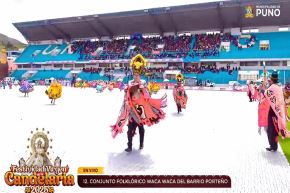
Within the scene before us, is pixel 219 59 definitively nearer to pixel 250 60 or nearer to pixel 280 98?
pixel 250 60

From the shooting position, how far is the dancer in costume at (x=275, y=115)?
784 cm

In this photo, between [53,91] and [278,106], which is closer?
[278,106]

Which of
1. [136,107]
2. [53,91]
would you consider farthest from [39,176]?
[53,91]

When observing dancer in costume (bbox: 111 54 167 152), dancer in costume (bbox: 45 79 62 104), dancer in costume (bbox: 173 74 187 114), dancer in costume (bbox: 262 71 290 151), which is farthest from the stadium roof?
dancer in costume (bbox: 111 54 167 152)

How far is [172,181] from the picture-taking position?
4664mm

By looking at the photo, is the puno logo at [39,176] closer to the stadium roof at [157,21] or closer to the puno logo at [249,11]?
the stadium roof at [157,21]

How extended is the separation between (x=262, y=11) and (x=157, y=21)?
1508 cm

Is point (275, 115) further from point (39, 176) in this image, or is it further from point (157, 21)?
point (157, 21)

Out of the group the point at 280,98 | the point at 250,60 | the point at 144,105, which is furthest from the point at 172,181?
the point at 250,60

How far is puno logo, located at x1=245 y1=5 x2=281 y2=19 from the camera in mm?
45175

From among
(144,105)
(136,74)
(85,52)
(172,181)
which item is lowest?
(172,181)

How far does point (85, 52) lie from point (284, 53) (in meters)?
32.1

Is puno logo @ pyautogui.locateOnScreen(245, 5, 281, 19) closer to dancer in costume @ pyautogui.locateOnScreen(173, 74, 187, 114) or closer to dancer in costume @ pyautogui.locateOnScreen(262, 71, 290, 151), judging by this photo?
dancer in costume @ pyautogui.locateOnScreen(173, 74, 187, 114)

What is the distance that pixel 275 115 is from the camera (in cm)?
791
